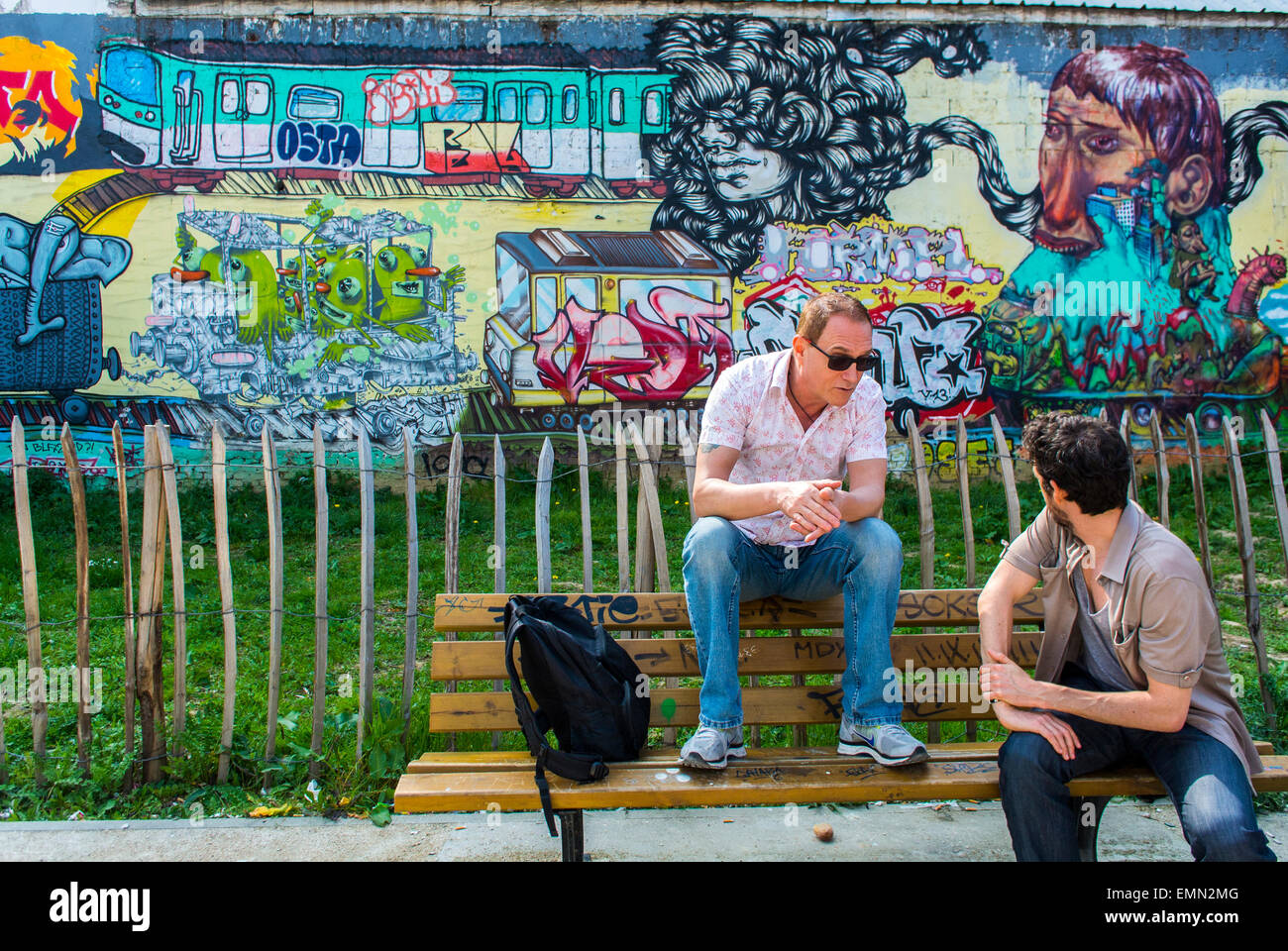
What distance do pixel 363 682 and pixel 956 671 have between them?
2346 millimetres

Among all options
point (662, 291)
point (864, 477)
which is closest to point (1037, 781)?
point (864, 477)

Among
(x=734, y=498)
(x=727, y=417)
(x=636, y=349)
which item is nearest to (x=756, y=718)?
(x=734, y=498)

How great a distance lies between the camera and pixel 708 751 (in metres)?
2.69

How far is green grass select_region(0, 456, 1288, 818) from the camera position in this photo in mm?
3609

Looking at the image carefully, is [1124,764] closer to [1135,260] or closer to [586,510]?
[586,510]

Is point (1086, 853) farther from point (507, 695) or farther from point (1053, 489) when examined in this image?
point (507, 695)

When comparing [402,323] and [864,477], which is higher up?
[402,323]

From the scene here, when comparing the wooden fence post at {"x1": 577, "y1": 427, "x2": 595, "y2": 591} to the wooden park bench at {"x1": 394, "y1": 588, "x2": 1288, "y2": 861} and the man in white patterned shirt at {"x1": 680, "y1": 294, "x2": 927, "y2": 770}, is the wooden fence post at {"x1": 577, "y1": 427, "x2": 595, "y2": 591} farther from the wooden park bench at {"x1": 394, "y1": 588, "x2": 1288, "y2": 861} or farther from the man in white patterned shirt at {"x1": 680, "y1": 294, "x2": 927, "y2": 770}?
the man in white patterned shirt at {"x1": 680, "y1": 294, "x2": 927, "y2": 770}

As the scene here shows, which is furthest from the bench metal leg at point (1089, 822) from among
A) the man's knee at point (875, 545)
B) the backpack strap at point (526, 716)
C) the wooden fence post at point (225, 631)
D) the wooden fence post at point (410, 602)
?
the wooden fence post at point (225, 631)

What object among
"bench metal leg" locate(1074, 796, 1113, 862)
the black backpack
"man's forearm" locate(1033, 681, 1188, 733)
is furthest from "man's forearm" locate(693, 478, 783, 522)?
"bench metal leg" locate(1074, 796, 1113, 862)

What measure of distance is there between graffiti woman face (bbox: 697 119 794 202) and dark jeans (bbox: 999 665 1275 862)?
810cm

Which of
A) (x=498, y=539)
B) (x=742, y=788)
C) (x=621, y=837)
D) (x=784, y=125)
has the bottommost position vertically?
(x=621, y=837)

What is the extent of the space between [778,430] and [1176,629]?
4.60 feet

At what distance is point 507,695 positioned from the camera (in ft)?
10.3
